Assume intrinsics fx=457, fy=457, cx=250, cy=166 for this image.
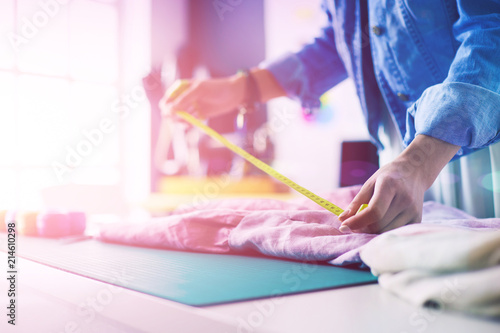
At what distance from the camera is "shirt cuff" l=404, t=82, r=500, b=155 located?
0.65m

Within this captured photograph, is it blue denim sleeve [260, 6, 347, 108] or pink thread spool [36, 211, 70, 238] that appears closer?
pink thread spool [36, 211, 70, 238]

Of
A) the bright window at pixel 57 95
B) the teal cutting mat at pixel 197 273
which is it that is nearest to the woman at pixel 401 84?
the teal cutting mat at pixel 197 273

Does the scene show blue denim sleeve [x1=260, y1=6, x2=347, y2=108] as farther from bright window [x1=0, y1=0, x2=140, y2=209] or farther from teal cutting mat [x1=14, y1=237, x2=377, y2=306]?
bright window [x1=0, y1=0, x2=140, y2=209]

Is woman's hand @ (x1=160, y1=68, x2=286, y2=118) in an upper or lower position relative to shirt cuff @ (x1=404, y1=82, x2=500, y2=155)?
upper

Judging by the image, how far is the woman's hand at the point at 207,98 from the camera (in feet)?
4.10

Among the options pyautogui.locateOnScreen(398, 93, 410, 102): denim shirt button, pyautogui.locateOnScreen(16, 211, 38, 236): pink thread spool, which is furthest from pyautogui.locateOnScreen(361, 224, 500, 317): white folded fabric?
pyautogui.locateOnScreen(16, 211, 38, 236): pink thread spool

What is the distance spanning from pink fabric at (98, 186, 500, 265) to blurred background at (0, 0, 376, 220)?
1752 mm

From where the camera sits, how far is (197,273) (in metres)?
0.55

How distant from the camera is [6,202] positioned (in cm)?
369

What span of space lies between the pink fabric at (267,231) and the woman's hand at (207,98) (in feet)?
1.40

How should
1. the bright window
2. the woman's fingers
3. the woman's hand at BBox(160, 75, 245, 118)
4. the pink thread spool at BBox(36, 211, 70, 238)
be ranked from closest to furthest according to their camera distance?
the woman's fingers, the pink thread spool at BBox(36, 211, 70, 238), the woman's hand at BBox(160, 75, 245, 118), the bright window

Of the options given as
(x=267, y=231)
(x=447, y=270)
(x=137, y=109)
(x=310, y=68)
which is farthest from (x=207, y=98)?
(x=137, y=109)

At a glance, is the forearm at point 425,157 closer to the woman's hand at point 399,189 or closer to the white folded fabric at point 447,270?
the woman's hand at point 399,189

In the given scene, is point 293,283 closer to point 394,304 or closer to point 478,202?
point 394,304
